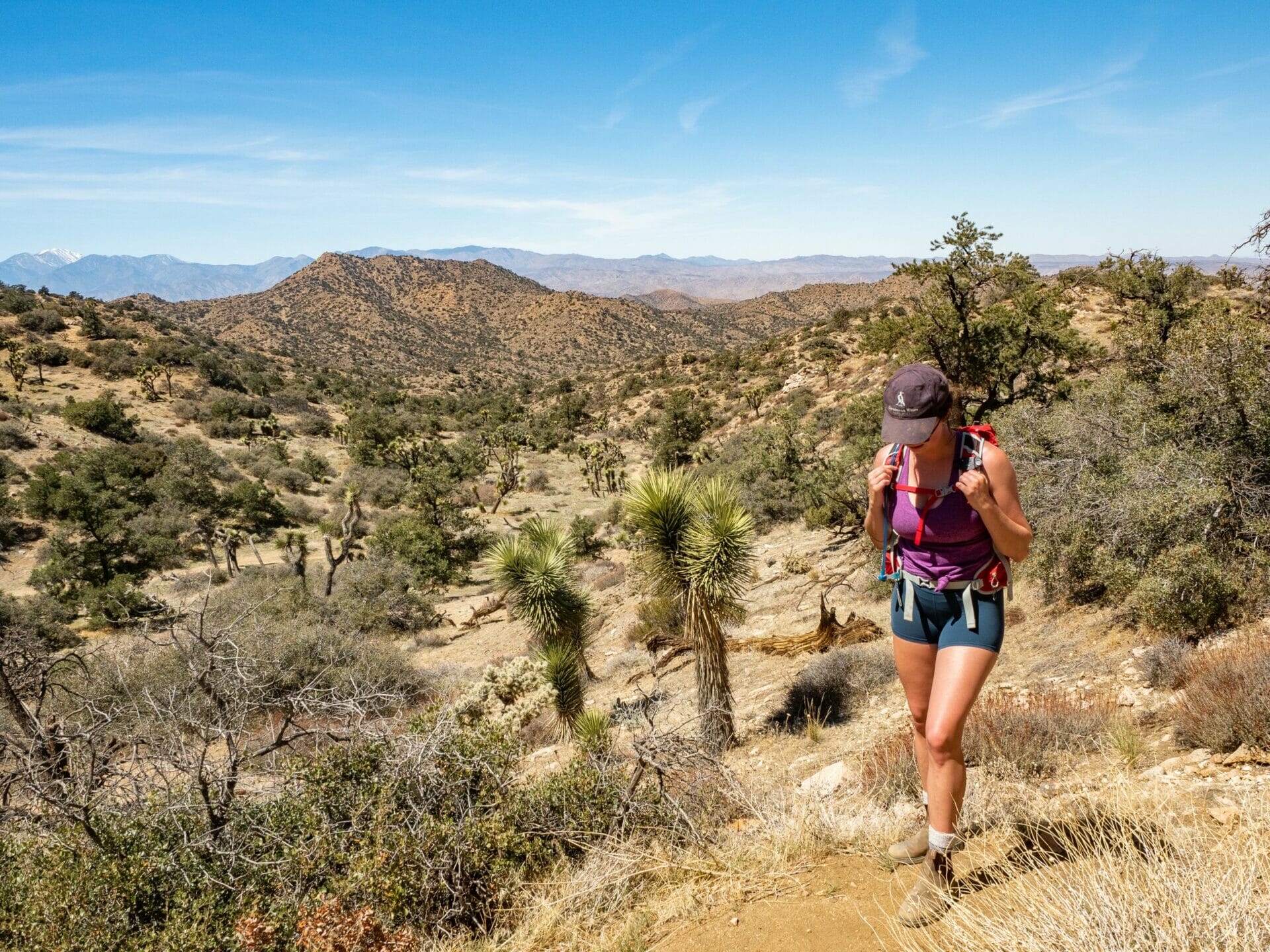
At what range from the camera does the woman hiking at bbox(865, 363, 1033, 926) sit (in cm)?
264

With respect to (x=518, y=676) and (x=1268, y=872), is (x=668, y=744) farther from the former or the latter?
(x=518, y=676)

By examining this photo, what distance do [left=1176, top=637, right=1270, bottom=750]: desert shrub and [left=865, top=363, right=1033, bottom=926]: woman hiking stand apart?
2681 mm

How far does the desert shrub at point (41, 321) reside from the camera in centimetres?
4909

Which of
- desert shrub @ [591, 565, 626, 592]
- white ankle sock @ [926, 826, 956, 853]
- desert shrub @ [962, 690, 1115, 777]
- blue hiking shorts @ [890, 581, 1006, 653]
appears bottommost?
desert shrub @ [591, 565, 626, 592]

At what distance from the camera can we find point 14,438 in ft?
103

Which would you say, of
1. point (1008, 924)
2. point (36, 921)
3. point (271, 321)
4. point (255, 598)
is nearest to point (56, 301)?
point (271, 321)

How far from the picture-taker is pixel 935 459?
275 cm

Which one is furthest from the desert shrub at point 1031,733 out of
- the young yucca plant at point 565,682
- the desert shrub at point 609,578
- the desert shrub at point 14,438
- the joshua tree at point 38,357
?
the joshua tree at point 38,357

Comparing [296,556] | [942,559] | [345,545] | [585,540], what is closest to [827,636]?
[942,559]

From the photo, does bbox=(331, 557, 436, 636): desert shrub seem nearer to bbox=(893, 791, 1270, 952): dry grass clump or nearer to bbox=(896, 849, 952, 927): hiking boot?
bbox=(896, 849, 952, 927): hiking boot

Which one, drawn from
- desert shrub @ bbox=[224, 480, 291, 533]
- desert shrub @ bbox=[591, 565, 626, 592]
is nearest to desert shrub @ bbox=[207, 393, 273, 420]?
desert shrub @ bbox=[224, 480, 291, 533]

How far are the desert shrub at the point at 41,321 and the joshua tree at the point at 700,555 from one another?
61.9 metres

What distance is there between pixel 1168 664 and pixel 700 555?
4285mm

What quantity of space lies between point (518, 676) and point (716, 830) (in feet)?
24.8
